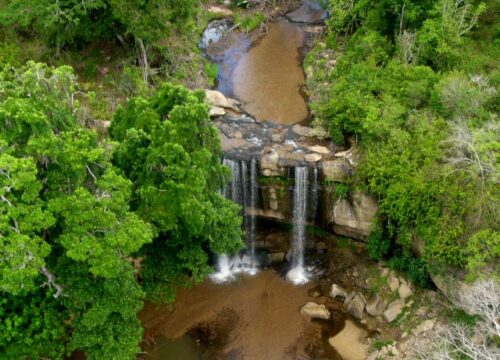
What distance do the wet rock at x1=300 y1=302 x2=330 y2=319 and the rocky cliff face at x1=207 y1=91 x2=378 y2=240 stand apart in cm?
337

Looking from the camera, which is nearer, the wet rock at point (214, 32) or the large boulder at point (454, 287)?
the large boulder at point (454, 287)

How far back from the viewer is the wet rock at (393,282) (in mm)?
18438

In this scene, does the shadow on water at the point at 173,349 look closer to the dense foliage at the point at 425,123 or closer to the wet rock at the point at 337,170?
the dense foliage at the point at 425,123

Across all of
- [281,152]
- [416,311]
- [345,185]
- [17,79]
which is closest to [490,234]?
[416,311]

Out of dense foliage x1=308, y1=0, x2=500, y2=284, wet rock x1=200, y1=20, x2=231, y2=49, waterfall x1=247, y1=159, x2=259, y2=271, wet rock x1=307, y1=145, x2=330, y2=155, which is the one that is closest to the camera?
dense foliage x1=308, y1=0, x2=500, y2=284

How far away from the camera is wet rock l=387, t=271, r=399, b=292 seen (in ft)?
60.5

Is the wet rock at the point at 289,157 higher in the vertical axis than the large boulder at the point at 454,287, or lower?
higher

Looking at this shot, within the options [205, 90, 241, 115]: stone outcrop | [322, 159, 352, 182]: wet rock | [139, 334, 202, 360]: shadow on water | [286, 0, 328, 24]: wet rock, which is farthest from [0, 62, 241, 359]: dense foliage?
[286, 0, 328, 24]: wet rock

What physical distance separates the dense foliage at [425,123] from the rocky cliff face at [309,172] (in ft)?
2.44

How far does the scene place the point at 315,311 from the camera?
62.1 ft

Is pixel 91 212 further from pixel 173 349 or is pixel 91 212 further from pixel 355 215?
pixel 355 215

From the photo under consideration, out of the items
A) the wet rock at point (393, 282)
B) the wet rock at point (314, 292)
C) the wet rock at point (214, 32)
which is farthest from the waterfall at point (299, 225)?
the wet rock at point (214, 32)

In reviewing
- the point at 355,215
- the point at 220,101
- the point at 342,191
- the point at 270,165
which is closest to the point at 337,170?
the point at 342,191

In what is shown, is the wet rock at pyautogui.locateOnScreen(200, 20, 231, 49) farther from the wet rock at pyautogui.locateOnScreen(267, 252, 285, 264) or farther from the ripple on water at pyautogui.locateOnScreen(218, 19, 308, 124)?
the wet rock at pyautogui.locateOnScreen(267, 252, 285, 264)
